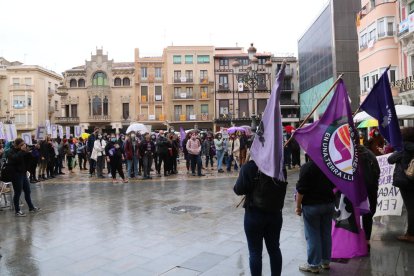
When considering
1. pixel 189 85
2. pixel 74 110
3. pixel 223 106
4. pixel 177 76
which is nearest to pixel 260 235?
pixel 223 106

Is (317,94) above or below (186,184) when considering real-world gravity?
above

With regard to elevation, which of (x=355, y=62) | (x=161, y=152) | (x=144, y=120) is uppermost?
(x=355, y=62)

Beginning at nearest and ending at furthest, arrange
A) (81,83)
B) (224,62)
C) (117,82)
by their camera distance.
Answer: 1. (81,83)
2. (224,62)
3. (117,82)

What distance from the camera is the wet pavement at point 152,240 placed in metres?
4.98

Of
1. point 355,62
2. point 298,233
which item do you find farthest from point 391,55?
point 298,233

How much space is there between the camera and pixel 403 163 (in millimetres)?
5730

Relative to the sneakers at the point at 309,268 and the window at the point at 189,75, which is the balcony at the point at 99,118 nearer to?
the window at the point at 189,75

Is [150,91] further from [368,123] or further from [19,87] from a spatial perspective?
[368,123]

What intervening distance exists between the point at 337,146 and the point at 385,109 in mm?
1670

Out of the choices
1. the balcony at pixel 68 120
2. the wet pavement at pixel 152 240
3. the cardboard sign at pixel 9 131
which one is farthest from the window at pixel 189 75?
the wet pavement at pixel 152 240

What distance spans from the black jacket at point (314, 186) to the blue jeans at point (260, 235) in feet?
2.27

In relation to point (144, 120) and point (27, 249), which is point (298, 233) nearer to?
point (27, 249)

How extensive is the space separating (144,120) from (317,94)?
24507 millimetres

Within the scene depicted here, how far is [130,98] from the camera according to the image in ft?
182
